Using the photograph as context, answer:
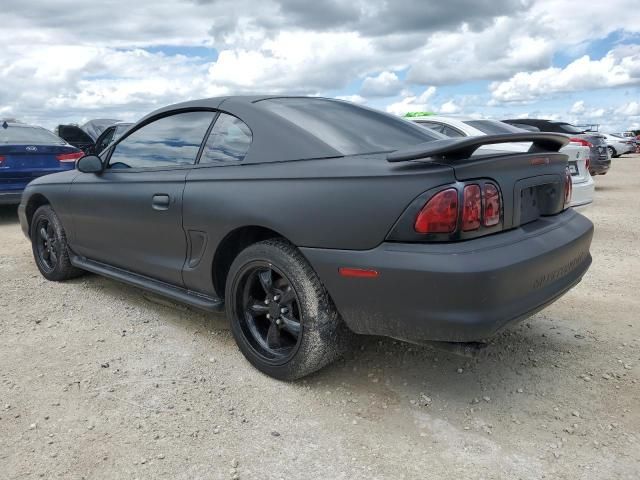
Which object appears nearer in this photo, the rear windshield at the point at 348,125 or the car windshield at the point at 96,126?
the rear windshield at the point at 348,125

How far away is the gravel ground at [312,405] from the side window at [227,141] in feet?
3.69

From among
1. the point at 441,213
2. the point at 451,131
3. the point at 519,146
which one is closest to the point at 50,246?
the point at 441,213

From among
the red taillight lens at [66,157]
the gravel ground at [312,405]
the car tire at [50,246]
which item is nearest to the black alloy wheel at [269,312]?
the gravel ground at [312,405]

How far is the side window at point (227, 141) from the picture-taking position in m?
3.02

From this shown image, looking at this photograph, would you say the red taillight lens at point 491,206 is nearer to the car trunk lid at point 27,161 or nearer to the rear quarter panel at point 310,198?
the rear quarter panel at point 310,198

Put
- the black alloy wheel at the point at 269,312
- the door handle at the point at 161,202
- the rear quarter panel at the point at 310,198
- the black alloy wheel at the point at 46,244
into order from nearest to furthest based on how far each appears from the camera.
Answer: the rear quarter panel at the point at 310,198, the black alloy wheel at the point at 269,312, the door handle at the point at 161,202, the black alloy wheel at the point at 46,244

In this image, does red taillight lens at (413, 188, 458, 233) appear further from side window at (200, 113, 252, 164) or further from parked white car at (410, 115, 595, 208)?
A: parked white car at (410, 115, 595, 208)

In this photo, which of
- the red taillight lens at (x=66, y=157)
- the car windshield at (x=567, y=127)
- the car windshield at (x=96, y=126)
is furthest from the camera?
the car windshield at (x=96, y=126)

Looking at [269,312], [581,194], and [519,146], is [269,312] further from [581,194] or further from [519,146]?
[519,146]

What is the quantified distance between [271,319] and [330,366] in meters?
0.45

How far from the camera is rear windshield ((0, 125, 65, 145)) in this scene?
7.65 m

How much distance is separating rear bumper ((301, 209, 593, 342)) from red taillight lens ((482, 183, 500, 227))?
0.22ft

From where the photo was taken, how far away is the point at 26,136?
7.99m

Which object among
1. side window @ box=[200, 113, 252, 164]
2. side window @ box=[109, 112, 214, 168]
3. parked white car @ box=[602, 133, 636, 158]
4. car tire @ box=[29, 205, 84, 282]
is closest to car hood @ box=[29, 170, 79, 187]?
car tire @ box=[29, 205, 84, 282]
